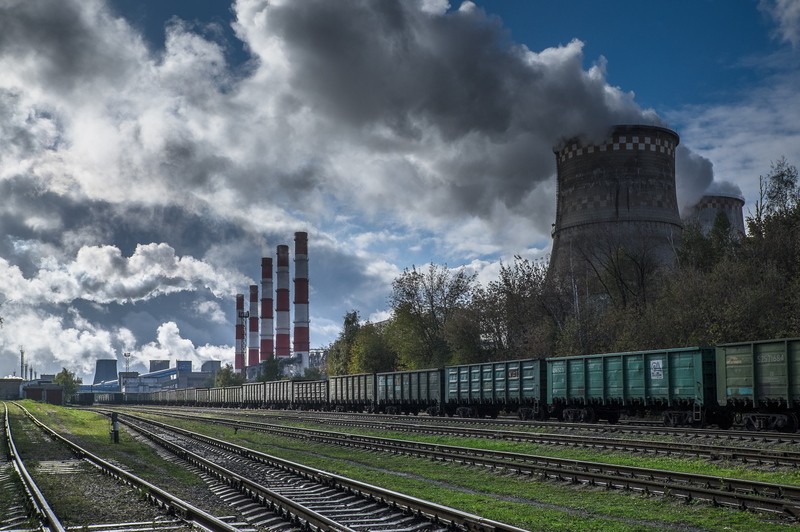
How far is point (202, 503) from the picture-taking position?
517 inches

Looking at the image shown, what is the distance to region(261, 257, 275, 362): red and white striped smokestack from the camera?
13112 centimetres

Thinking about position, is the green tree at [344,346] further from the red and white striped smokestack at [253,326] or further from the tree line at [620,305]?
the red and white striped smokestack at [253,326]

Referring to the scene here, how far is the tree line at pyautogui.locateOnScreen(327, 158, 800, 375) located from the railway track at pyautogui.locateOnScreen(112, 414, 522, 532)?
77.2 feet

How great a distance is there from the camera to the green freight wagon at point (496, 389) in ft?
105

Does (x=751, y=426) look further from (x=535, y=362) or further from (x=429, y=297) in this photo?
(x=429, y=297)

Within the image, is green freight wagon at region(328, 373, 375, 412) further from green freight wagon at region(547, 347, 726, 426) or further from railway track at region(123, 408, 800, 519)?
railway track at region(123, 408, 800, 519)

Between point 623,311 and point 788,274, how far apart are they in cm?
962

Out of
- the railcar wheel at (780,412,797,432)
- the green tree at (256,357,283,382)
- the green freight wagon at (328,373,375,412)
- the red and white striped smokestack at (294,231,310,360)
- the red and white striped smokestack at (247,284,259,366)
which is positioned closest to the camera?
the railcar wheel at (780,412,797,432)

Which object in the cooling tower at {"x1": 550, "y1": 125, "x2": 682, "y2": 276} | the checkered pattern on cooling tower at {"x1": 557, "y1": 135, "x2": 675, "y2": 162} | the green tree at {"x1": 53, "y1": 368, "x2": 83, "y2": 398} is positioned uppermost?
the checkered pattern on cooling tower at {"x1": 557, "y1": 135, "x2": 675, "y2": 162}

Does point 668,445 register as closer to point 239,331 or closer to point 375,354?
point 375,354

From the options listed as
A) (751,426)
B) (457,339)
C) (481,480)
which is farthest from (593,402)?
(457,339)

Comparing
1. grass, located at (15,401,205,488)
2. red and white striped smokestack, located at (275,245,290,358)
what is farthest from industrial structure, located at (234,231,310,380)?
grass, located at (15,401,205,488)

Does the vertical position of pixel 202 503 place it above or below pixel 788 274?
below

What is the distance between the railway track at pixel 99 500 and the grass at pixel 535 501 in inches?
150
